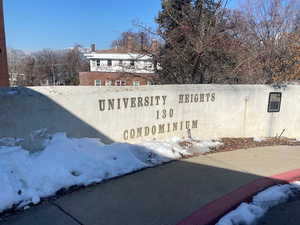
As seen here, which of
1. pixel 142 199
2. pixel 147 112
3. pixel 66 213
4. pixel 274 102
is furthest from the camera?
pixel 274 102

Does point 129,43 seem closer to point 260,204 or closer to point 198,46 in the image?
point 198,46

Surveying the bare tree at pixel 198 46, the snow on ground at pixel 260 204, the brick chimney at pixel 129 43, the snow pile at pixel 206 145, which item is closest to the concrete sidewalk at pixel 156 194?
the snow on ground at pixel 260 204

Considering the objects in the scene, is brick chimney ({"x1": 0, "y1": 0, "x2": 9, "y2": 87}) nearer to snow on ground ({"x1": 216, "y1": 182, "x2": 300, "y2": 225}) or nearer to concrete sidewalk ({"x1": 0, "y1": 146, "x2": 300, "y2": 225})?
concrete sidewalk ({"x1": 0, "y1": 146, "x2": 300, "y2": 225})

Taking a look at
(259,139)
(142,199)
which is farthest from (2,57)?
(259,139)

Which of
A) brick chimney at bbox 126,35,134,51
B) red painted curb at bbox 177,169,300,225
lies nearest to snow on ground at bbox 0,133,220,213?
red painted curb at bbox 177,169,300,225

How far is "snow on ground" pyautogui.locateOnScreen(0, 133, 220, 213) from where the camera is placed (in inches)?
134

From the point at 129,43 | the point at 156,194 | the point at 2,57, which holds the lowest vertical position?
the point at 156,194

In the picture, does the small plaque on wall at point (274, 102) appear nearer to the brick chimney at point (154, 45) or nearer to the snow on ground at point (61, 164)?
the snow on ground at point (61, 164)

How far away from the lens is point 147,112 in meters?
5.72

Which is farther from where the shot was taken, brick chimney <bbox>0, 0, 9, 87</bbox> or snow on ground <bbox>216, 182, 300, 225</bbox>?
brick chimney <bbox>0, 0, 9, 87</bbox>

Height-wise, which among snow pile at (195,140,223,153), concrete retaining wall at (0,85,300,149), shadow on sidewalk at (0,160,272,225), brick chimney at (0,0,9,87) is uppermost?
brick chimney at (0,0,9,87)

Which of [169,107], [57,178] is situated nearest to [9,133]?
[57,178]

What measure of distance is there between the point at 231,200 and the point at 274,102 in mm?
5232

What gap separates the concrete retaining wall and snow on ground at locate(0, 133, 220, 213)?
0.27 metres
